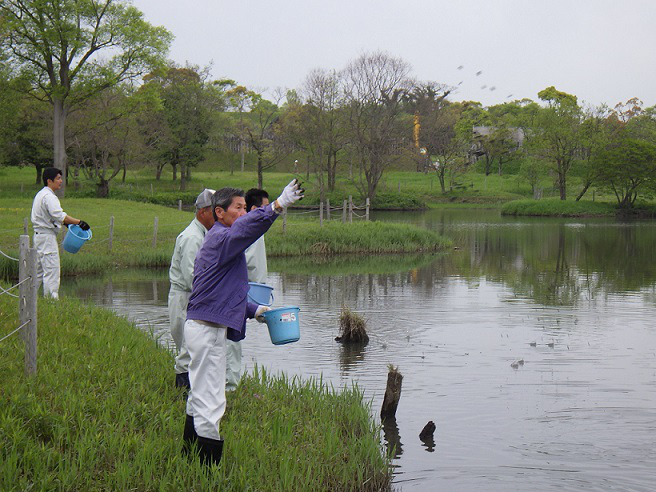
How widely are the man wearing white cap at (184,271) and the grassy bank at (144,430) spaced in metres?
0.26

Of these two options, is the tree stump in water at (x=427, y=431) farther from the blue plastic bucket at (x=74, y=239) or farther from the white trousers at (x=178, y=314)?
the blue plastic bucket at (x=74, y=239)

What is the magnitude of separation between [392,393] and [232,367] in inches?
80.8

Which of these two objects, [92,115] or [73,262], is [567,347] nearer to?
[73,262]

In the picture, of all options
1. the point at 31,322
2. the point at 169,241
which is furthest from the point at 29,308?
the point at 169,241

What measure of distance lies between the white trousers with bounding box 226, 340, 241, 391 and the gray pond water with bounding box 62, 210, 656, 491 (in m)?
1.64

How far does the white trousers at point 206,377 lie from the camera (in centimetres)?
555

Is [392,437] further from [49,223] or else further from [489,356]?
[49,223]

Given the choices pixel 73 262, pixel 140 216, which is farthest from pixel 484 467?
pixel 140 216

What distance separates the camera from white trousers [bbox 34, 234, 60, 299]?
11.9 metres

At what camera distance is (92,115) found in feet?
170

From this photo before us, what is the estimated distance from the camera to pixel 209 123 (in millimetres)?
68125

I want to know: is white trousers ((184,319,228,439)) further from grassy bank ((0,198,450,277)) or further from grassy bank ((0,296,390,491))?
grassy bank ((0,198,450,277))

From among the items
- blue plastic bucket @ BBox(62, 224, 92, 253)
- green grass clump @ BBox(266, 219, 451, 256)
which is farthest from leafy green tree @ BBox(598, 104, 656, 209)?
blue plastic bucket @ BBox(62, 224, 92, 253)

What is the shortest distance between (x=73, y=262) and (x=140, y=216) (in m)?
15.4
